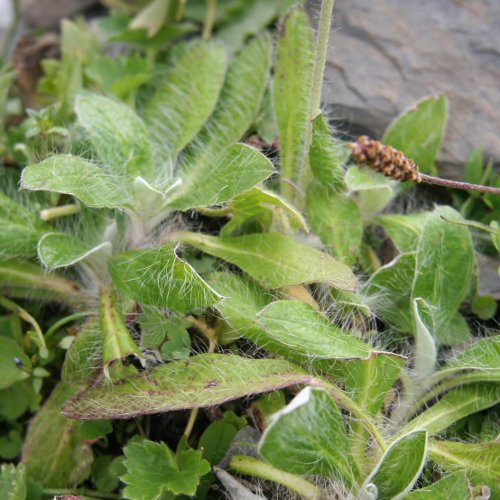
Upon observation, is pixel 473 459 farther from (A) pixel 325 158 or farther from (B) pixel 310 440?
(A) pixel 325 158

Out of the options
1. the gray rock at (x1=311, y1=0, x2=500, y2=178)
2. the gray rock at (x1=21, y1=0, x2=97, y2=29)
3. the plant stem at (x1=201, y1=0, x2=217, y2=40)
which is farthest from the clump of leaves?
the gray rock at (x1=21, y1=0, x2=97, y2=29)

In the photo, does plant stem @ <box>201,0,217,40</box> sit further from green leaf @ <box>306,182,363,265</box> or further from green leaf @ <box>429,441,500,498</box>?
green leaf @ <box>429,441,500,498</box>

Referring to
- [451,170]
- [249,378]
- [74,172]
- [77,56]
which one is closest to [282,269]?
[249,378]

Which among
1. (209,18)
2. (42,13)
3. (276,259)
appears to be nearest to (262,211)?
(276,259)

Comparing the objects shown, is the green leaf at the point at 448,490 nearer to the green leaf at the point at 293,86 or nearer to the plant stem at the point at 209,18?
the green leaf at the point at 293,86

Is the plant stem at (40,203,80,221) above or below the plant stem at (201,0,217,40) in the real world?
below

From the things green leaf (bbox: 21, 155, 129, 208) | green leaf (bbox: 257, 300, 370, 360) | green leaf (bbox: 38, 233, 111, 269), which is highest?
green leaf (bbox: 21, 155, 129, 208)

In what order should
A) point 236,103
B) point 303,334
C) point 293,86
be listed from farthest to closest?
point 236,103
point 293,86
point 303,334
